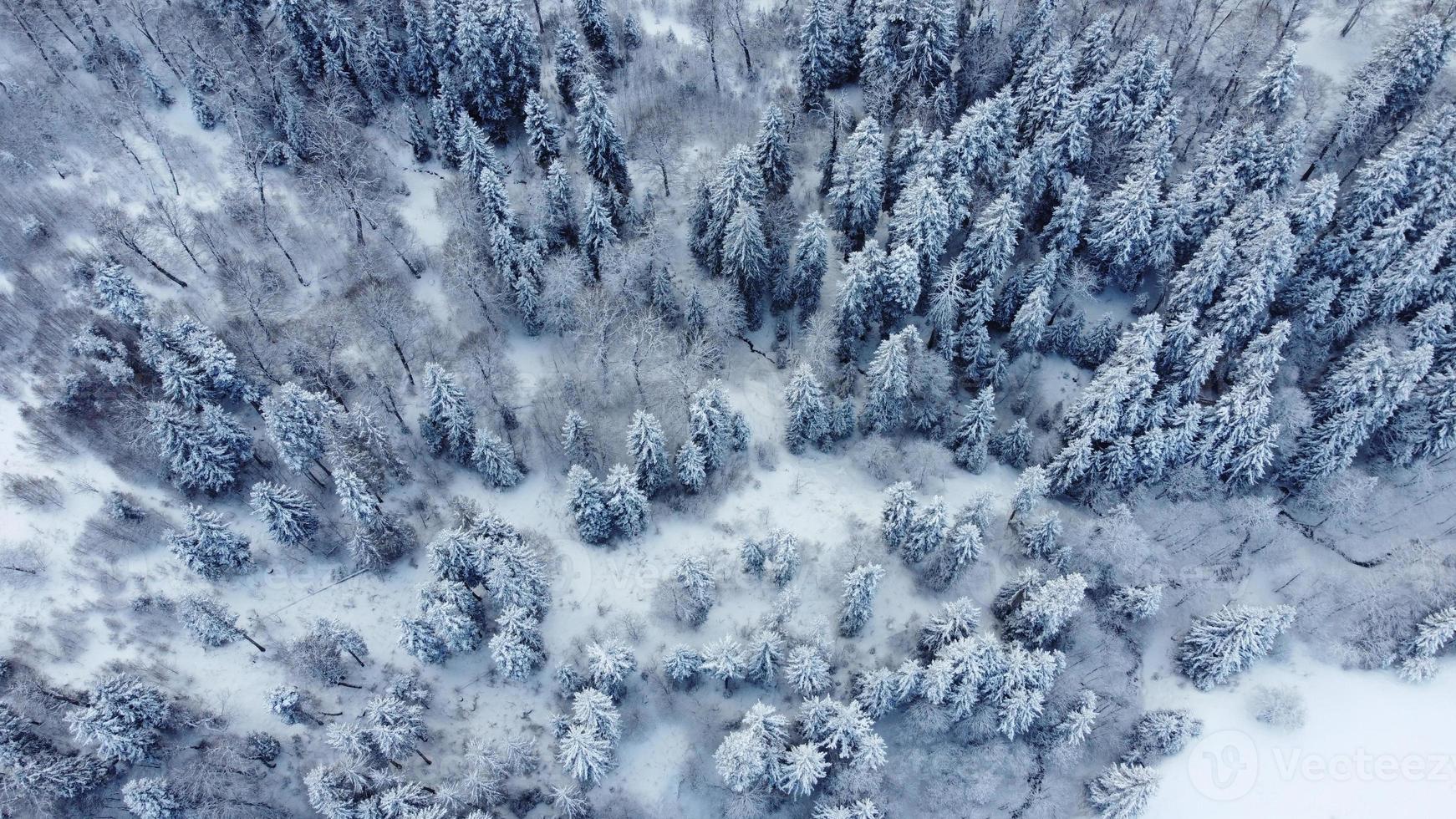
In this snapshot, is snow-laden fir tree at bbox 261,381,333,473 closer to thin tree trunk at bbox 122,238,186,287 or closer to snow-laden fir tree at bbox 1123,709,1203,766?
thin tree trunk at bbox 122,238,186,287

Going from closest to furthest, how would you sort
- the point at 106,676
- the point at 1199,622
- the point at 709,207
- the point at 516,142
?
the point at 106,676 → the point at 1199,622 → the point at 709,207 → the point at 516,142

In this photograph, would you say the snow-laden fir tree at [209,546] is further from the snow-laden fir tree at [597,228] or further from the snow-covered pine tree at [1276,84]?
the snow-covered pine tree at [1276,84]

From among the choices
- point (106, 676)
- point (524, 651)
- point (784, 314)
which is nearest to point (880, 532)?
point (784, 314)

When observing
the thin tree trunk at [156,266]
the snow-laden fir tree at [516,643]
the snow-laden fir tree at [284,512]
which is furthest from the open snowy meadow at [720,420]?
the thin tree trunk at [156,266]

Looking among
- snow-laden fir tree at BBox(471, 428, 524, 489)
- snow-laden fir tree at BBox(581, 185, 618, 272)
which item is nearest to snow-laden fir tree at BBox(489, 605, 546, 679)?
snow-laden fir tree at BBox(471, 428, 524, 489)

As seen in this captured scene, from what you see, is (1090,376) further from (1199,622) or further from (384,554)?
(384,554)

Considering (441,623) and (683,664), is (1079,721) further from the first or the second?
(441,623)
